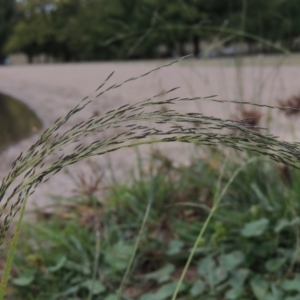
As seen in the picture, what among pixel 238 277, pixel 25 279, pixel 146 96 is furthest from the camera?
pixel 146 96

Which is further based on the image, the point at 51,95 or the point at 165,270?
the point at 51,95

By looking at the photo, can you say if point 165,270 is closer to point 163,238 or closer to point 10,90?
point 163,238

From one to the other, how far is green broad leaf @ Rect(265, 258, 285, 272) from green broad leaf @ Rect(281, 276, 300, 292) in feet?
0.25

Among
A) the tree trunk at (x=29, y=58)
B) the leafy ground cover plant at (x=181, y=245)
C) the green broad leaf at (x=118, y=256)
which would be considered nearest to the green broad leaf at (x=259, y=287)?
the leafy ground cover plant at (x=181, y=245)

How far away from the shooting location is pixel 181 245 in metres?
1.80

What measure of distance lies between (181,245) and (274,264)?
0.28 m

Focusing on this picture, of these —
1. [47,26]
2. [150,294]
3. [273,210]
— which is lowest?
[150,294]

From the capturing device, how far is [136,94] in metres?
7.88

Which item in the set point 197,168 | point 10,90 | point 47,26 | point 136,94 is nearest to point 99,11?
point 47,26

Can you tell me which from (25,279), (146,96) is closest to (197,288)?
(25,279)

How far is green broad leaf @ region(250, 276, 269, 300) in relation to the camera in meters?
1.55

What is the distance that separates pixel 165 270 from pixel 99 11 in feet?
109

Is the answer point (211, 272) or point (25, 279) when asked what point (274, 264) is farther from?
point (25, 279)

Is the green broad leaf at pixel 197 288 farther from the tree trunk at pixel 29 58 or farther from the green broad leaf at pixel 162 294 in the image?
the tree trunk at pixel 29 58
